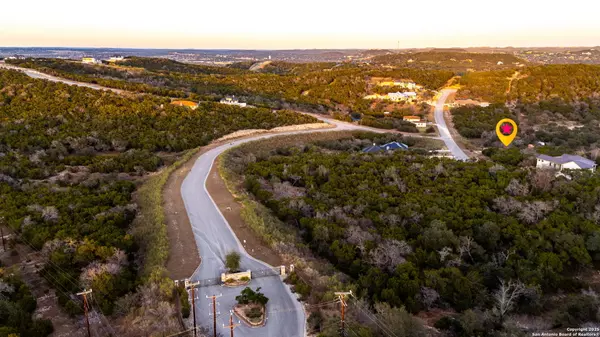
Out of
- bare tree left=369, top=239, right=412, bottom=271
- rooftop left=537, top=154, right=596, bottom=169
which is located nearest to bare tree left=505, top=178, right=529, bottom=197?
rooftop left=537, top=154, right=596, bottom=169

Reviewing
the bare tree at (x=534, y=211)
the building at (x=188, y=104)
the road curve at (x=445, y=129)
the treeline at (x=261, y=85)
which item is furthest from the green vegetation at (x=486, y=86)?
the bare tree at (x=534, y=211)

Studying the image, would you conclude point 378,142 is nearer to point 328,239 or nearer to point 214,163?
point 214,163

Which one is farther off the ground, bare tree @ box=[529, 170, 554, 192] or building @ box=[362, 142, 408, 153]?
bare tree @ box=[529, 170, 554, 192]

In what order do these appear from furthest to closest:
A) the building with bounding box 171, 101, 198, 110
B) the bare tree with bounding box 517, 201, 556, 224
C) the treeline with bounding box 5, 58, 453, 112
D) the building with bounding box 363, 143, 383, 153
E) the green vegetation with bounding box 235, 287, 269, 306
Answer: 1. the treeline with bounding box 5, 58, 453, 112
2. the building with bounding box 171, 101, 198, 110
3. the building with bounding box 363, 143, 383, 153
4. the bare tree with bounding box 517, 201, 556, 224
5. the green vegetation with bounding box 235, 287, 269, 306

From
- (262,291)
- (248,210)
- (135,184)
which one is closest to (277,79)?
(135,184)

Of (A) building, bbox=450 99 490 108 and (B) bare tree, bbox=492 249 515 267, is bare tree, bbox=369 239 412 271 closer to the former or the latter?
(B) bare tree, bbox=492 249 515 267

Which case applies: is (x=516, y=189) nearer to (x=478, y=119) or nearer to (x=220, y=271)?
(x=220, y=271)
